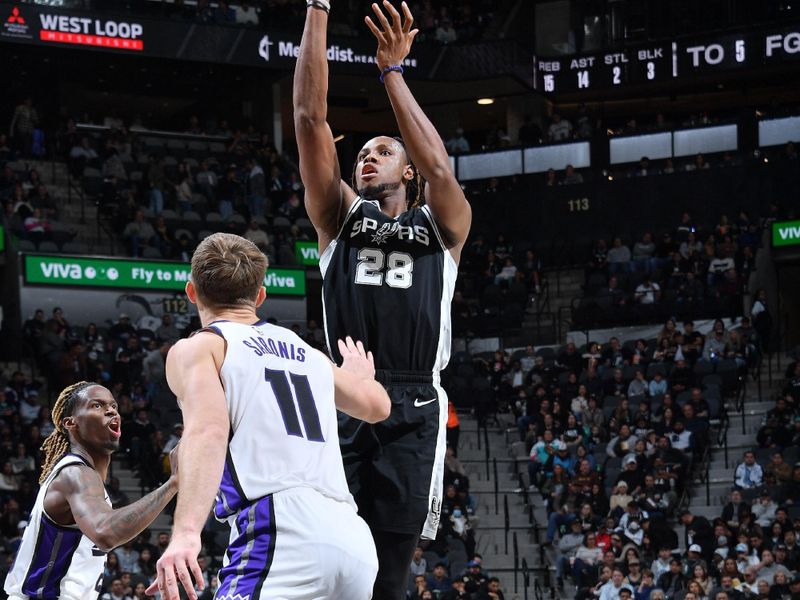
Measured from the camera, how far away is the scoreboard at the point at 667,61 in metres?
30.8

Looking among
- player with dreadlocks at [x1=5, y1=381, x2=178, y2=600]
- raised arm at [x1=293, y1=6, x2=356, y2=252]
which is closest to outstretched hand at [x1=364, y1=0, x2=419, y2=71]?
raised arm at [x1=293, y1=6, x2=356, y2=252]

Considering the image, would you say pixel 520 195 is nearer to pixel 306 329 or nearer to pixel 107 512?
pixel 306 329

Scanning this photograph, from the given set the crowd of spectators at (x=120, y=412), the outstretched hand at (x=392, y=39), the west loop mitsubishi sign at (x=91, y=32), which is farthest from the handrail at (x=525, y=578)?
the west loop mitsubishi sign at (x=91, y=32)

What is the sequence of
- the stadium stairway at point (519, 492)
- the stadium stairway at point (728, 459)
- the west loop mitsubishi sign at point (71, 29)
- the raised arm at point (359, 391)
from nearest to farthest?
the raised arm at point (359, 391) → the stadium stairway at point (519, 492) → the stadium stairway at point (728, 459) → the west loop mitsubishi sign at point (71, 29)

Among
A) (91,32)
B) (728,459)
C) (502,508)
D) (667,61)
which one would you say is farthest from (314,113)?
(667,61)

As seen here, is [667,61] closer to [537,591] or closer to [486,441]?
[486,441]

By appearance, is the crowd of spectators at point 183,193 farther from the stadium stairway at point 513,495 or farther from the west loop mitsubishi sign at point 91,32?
the stadium stairway at point 513,495

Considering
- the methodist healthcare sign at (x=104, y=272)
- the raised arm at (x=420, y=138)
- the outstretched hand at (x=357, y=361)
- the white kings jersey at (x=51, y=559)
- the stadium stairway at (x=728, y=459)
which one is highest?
the methodist healthcare sign at (x=104, y=272)

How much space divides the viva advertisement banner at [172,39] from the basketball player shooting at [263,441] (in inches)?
1021

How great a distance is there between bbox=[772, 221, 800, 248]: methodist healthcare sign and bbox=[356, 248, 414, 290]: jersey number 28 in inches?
928

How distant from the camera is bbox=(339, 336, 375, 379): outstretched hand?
4996mm

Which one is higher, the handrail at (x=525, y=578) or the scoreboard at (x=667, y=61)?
the scoreboard at (x=667, y=61)

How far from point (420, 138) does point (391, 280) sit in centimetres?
62

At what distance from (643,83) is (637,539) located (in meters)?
15.3
